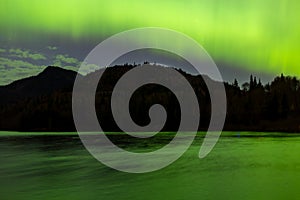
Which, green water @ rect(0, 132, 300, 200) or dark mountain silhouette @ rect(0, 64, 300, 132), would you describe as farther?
dark mountain silhouette @ rect(0, 64, 300, 132)

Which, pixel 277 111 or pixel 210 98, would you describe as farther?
pixel 210 98

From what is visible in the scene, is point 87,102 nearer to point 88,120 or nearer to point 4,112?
point 88,120

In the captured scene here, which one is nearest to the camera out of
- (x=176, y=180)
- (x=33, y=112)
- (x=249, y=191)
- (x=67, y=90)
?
(x=249, y=191)

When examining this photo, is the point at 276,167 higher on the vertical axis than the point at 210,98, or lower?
lower

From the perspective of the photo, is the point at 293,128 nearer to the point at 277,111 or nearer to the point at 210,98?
the point at 277,111

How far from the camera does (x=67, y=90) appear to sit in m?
116

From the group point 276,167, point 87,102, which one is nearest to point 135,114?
point 87,102

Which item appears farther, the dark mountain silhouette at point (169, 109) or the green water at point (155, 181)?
the dark mountain silhouette at point (169, 109)

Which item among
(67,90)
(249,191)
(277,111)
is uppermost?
(67,90)

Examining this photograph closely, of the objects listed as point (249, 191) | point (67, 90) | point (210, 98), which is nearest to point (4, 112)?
point (67, 90)

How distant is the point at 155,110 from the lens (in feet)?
348

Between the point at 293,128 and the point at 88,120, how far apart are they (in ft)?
197

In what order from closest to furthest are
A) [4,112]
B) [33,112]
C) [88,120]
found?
[33,112] → [4,112] → [88,120]

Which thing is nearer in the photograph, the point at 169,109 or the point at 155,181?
the point at 155,181
